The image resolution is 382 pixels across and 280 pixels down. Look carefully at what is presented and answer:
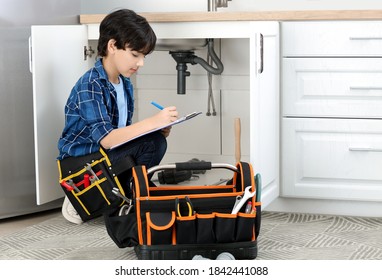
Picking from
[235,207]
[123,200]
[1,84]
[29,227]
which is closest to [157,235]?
[235,207]

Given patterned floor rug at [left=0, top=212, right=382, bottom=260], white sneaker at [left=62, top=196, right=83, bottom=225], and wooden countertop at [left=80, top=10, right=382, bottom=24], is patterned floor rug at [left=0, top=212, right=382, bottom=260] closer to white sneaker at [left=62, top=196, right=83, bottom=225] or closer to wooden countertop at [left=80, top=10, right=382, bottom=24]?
white sneaker at [left=62, top=196, right=83, bottom=225]

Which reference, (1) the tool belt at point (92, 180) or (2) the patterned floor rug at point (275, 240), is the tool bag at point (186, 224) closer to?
(2) the patterned floor rug at point (275, 240)

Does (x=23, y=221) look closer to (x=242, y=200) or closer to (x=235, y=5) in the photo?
(x=242, y=200)

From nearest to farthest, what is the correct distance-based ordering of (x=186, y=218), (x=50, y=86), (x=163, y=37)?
(x=186, y=218) → (x=50, y=86) → (x=163, y=37)

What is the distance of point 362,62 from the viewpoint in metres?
2.88

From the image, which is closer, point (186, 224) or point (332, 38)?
point (186, 224)

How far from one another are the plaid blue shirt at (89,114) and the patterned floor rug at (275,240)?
26 cm

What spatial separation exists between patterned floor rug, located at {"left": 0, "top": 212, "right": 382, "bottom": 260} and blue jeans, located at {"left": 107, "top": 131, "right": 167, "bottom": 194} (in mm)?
196

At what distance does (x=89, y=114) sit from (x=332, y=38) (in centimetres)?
84

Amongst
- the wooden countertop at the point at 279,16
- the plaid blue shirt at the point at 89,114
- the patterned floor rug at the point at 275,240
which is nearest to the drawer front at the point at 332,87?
the wooden countertop at the point at 279,16

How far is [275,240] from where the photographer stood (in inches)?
106

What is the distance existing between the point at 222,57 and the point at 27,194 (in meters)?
0.98

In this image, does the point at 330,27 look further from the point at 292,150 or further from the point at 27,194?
the point at 27,194

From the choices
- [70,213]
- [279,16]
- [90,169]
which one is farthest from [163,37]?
[70,213]
